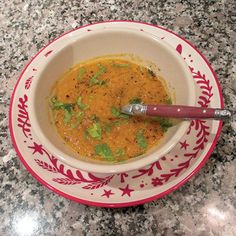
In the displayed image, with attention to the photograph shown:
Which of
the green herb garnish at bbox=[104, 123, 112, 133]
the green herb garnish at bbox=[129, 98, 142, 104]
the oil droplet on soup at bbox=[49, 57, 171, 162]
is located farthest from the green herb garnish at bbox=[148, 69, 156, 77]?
the green herb garnish at bbox=[104, 123, 112, 133]

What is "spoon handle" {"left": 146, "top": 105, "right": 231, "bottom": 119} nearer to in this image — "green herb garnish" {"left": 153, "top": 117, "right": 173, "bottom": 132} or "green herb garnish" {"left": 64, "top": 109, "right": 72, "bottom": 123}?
"green herb garnish" {"left": 153, "top": 117, "right": 173, "bottom": 132}

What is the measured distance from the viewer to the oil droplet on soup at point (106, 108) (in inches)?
36.1

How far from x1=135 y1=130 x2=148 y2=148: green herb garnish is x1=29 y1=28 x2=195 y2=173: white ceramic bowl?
0.04 metres

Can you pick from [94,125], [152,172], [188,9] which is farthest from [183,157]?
[188,9]

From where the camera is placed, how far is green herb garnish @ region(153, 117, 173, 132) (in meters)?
0.91

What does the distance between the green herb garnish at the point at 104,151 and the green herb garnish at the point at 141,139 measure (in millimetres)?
81

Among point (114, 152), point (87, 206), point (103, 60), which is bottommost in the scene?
point (87, 206)

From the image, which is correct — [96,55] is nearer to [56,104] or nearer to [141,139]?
[56,104]

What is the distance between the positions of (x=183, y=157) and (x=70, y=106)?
35cm

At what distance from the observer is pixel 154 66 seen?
40.4 inches

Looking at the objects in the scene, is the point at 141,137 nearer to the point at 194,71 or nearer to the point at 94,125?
the point at 94,125

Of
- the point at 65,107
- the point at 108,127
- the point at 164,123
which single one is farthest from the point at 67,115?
the point at 164,123

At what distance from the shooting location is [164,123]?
3.03 feet

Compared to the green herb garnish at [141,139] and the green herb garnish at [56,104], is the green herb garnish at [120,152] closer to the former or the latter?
the green herb garnish at [141,139]
